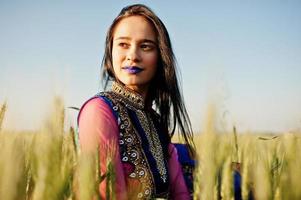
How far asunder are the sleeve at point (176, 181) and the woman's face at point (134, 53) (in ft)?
1.15

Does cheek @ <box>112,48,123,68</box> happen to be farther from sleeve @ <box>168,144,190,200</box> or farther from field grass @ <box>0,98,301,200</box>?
field grass @ <box>0,98,301,200</box>

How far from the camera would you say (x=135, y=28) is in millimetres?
1460

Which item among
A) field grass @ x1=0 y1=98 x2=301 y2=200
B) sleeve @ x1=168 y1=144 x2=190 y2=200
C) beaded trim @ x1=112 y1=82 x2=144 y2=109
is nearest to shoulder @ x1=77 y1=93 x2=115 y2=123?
beaded trim @ x1=112 y1=82 x2=144 y2=109

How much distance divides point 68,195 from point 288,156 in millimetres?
340

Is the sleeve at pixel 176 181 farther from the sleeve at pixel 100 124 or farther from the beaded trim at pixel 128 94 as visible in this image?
the sleeve at pixel 100 124

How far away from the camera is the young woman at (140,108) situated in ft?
4.20

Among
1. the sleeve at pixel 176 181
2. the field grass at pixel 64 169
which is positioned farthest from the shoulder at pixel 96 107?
the field grass at pixel 64 169

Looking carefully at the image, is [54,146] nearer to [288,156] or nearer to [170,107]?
[288,156]

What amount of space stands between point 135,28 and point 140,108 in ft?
0.98

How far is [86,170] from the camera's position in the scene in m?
0.44

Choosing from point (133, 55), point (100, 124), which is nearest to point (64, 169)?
point (100, 124)

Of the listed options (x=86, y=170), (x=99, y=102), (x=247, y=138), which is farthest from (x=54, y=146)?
(x=99, y=102)

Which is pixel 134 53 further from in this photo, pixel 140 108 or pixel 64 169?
pixel 64 169

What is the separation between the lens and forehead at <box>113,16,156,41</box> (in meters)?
1.42
